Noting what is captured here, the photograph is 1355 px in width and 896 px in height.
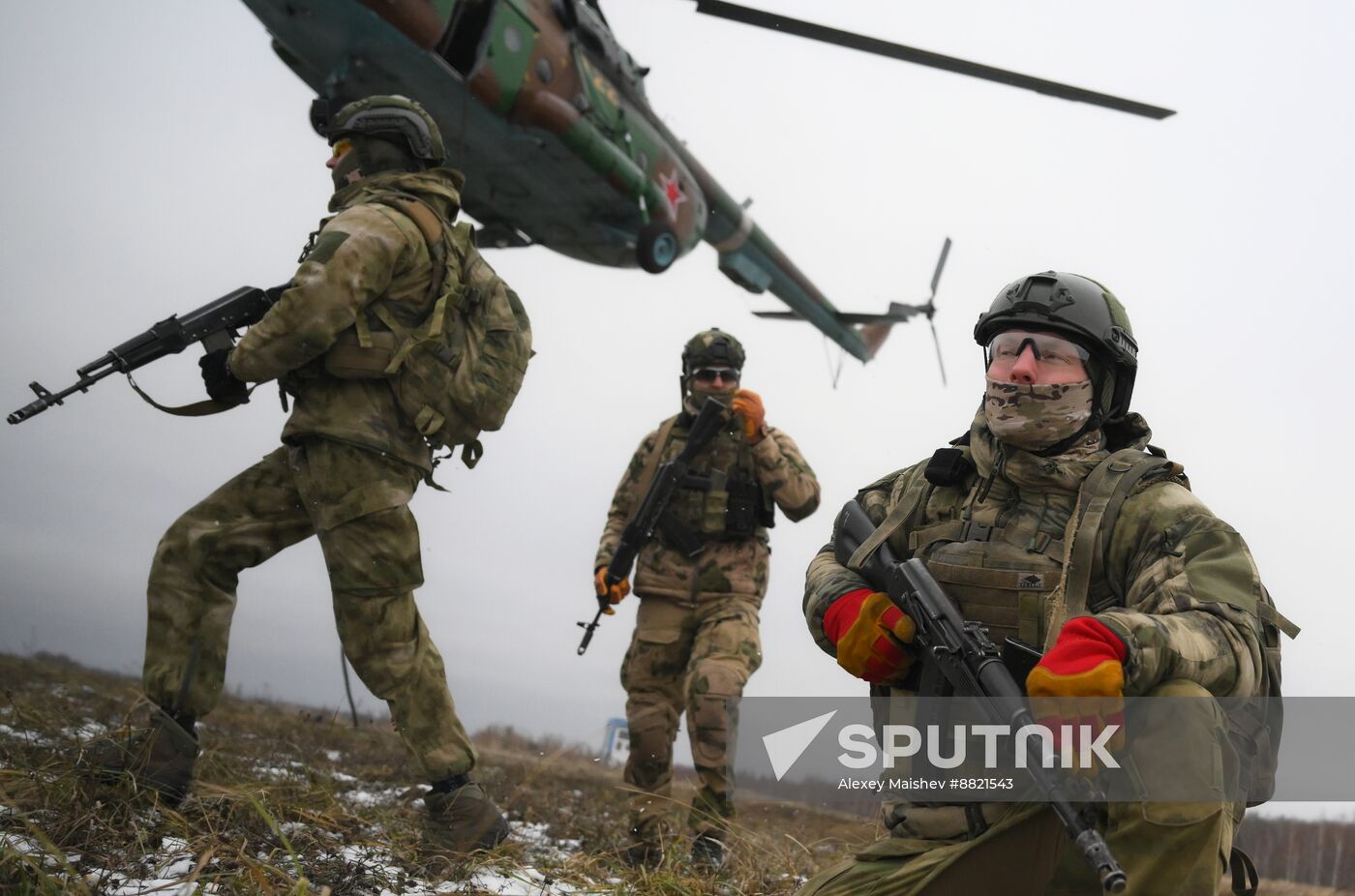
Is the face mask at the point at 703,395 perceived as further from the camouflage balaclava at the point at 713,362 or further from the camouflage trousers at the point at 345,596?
the camouflage trousers at the point at 345,596

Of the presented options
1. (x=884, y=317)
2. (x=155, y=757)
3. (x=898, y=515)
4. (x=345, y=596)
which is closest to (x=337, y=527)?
(x=345, y=596)

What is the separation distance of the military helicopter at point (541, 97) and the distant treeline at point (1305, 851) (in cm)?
411

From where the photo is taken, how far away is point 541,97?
23.3 ft

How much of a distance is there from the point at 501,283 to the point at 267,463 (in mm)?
940

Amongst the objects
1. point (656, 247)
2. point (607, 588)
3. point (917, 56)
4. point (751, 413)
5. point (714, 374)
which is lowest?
point (607, 588)

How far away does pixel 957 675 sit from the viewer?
1947 mm

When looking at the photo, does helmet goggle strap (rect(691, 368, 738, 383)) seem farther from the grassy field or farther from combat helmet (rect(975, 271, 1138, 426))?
combat helmet (rect(975, 271, 1138, 426))

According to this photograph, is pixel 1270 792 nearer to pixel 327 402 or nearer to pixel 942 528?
pixel 942 528

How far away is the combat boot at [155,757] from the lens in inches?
124

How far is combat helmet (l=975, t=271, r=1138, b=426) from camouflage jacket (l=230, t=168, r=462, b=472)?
1865 mm

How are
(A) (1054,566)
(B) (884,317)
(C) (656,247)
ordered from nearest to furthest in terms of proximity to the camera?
(A) (1054,566)
(C) (656,247)
(B) (884,317)

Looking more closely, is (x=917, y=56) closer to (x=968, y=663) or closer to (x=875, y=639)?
(x=875, y=639)

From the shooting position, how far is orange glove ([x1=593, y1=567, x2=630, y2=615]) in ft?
17.3

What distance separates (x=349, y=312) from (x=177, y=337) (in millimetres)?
620
